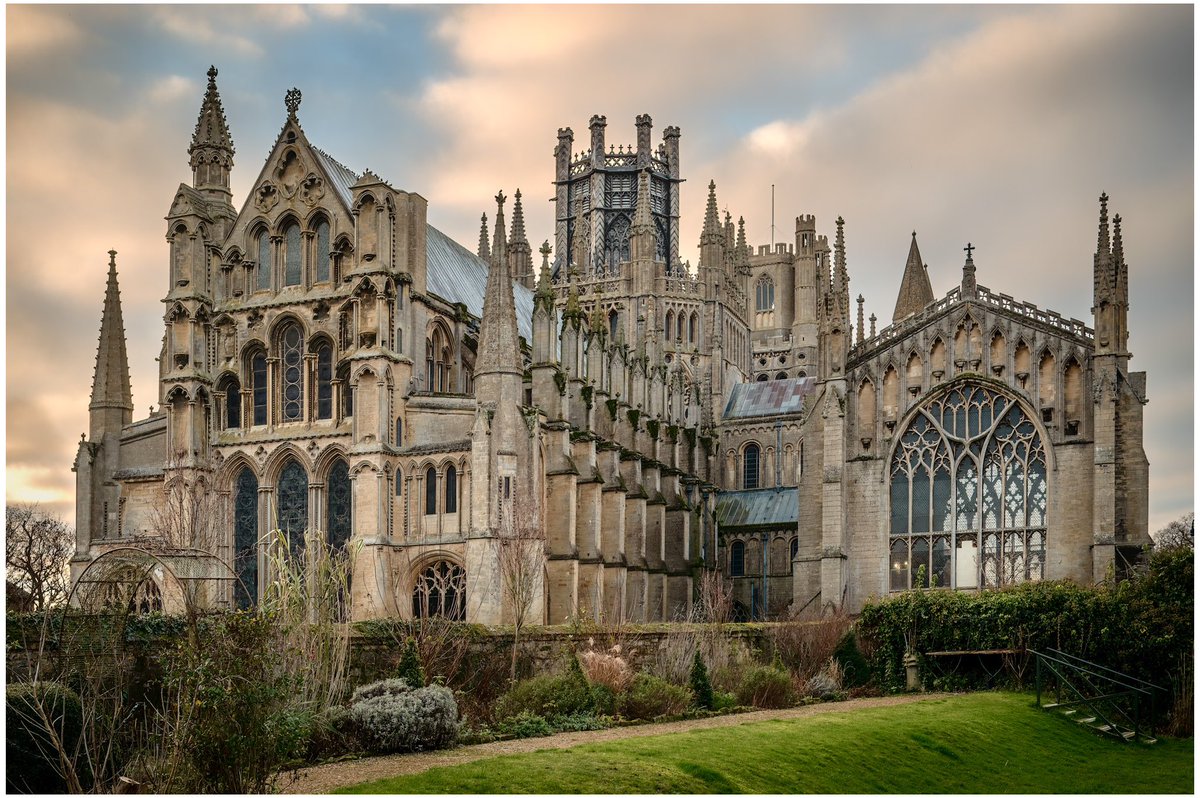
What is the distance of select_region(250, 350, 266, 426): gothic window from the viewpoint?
48.8 m

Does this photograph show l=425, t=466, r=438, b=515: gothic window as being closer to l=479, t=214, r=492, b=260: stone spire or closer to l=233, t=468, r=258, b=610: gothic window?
l=233, t=468, r=258, b=610: gothic window

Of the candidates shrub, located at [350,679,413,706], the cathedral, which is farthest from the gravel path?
the cathedral

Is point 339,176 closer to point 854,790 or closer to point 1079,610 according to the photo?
point 1079,610

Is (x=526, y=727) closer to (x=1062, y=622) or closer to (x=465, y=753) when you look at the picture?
(x=465, y=753)

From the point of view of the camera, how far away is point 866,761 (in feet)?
81.4

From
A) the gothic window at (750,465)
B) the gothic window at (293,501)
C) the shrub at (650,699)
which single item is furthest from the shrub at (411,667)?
the gothic window at (750,465)

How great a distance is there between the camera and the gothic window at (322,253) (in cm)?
4853

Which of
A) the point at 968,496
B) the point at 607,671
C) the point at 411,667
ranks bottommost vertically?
the point at 607,671

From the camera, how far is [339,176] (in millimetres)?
50094

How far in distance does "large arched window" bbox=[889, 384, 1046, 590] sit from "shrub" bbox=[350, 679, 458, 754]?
25.0 m

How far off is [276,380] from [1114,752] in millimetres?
30614

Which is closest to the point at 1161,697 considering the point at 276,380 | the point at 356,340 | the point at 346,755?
the point at 346,755

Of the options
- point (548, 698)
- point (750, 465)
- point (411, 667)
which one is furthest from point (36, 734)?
point (750, 465)

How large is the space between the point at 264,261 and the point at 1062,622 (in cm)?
3000
